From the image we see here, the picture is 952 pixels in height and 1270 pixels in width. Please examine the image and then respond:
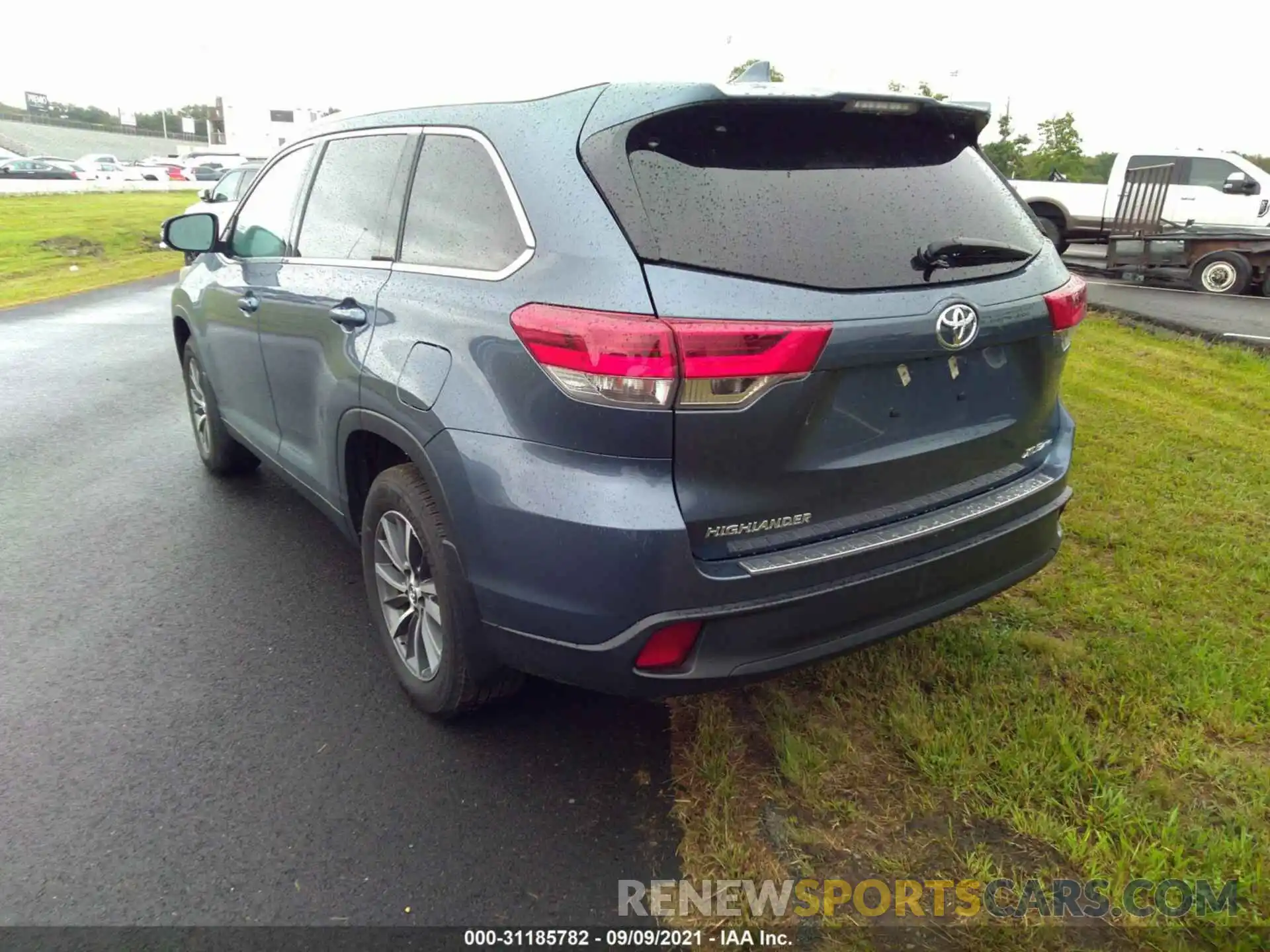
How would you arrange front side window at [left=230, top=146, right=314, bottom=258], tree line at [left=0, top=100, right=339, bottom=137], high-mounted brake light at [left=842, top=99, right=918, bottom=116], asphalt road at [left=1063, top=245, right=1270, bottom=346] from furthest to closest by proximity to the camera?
tree line at [left=0, top=100, right=339, bottom=137] < asphalt road at [left=1063, top=245, right=1270, bottom=346] < front side window at [left=230, top=146, right=314, bottom=258] < high-mounted brake light at [left=842, top=99, right=918, bottom=116]

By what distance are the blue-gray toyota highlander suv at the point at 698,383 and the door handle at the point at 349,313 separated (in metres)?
0.03

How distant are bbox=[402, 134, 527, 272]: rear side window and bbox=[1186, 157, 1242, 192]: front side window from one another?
18354mm

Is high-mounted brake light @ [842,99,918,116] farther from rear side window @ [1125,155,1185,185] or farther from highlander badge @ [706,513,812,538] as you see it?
rear side window @ [1125,155,1185,185]

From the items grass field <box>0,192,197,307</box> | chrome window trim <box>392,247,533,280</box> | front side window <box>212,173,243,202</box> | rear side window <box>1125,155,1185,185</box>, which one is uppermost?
chrome window trim <box>392,247,533,280</box>

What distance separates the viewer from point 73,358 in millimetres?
8859

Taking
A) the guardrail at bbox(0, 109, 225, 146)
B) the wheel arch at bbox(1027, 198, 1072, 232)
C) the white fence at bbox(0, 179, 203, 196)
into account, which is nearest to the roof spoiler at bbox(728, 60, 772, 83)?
the wheel arch at bbox(1027, 198, 1072, 232)

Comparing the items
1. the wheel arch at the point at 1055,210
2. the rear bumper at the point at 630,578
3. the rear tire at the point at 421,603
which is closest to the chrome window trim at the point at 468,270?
the rear bumper at the point at 630,578

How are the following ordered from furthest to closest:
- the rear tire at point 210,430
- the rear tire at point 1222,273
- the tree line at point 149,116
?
the tree line at point 149,116 < the rear tire at point 1222,273 < the rear tire at point 210,430

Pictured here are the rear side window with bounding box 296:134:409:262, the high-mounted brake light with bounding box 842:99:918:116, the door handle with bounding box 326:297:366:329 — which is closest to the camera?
the high-mounted brake light with bounding box 842:99:918:116

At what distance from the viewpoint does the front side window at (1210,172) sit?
17016mm

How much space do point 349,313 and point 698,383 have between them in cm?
151

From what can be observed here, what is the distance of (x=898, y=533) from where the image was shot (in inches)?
102

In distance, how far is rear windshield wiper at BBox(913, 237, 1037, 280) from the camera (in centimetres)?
257

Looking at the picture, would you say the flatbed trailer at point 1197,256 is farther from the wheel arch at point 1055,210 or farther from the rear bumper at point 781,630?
the rear bumper at point 781,630
